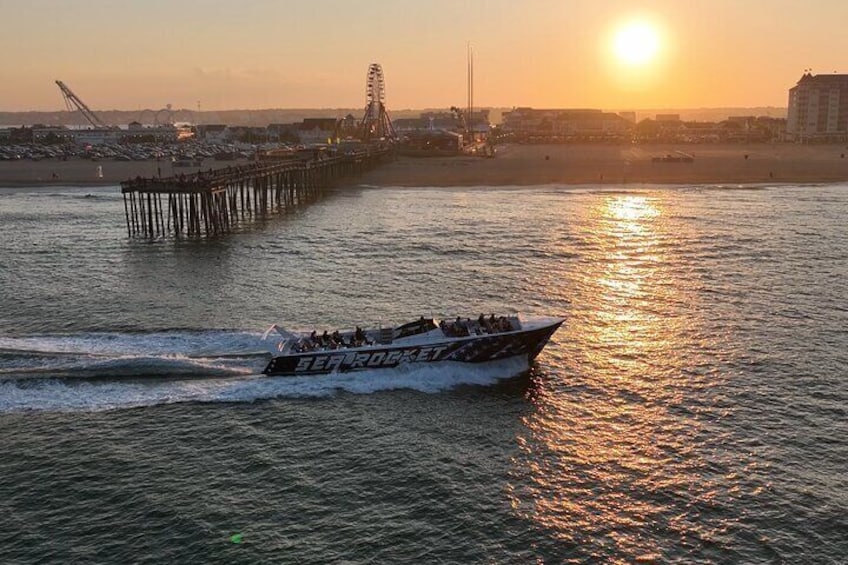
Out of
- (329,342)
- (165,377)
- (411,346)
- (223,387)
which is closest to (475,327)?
(411,346)

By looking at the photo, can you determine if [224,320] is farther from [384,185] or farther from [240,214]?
[384,185]

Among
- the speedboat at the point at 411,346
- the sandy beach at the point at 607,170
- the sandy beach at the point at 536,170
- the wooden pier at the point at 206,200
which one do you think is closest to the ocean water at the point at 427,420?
the speedboat at the point at 411,346

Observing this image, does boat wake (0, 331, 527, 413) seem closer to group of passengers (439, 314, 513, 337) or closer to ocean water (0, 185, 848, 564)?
ocean water (0, 185, 848, 564)

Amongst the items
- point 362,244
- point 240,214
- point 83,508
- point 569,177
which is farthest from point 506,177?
point 83,508

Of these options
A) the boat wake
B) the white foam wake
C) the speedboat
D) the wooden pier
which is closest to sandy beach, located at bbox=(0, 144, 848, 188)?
the wooden pier

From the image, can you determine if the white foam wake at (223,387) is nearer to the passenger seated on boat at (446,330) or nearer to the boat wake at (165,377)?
the boat wake at (165,377)
